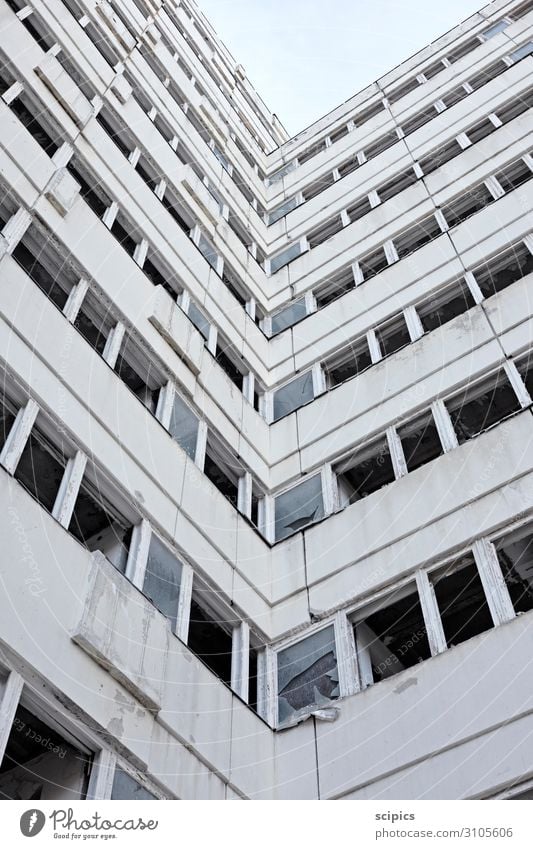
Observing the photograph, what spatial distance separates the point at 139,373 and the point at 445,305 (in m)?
6.38

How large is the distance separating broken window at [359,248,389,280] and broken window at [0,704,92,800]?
42.4 ft

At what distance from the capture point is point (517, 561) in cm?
1077

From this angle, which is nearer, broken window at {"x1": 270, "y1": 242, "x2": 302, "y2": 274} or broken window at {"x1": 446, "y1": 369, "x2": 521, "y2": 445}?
broken window at {"x1": 446, "y1": 369, "x2": 521, "y2": 445}

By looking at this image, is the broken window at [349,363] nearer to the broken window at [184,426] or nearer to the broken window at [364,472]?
the broken window at [364,472]

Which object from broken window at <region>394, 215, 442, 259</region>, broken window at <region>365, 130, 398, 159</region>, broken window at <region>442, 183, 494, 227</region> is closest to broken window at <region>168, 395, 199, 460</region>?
broken window at <region>394, 215, 442, 259</region>

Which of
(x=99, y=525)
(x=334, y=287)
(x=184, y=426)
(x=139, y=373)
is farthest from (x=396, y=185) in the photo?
(x=99, y=525)

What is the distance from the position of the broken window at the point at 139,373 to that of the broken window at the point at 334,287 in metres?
6.42

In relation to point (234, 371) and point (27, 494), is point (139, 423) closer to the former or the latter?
point (27, 494)

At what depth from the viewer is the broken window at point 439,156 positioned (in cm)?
2017

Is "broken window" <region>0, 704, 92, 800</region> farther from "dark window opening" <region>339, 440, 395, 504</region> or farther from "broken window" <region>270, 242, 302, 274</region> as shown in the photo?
"broken window" <region>270, 242, 302, 274</region>

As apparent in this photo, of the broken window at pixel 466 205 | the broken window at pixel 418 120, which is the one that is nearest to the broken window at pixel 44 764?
the broken window at pixel 466 205

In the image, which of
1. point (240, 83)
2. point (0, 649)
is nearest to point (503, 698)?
point (0, 649)

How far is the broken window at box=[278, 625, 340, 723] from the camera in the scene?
10609mm

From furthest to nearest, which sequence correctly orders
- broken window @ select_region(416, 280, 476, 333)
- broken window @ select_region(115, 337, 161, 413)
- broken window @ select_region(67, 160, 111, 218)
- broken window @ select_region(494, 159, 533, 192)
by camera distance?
broken window @ select_region(494, 159, 533, 192), broken window @ select_region(416, 280, 476, 333), broken window @ select_region(67, 160, 111, 218), broken window @ select_region(115, 337, 161, 413)
